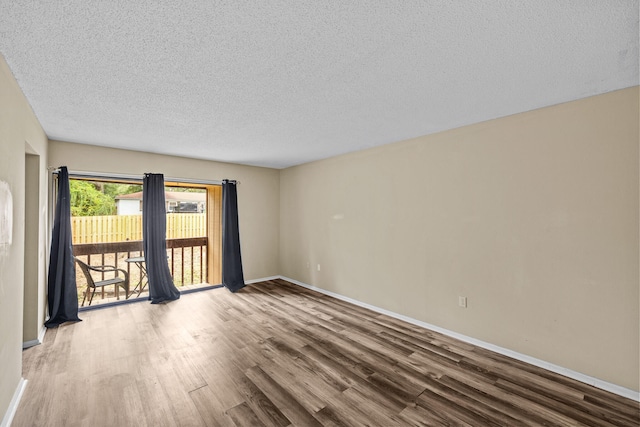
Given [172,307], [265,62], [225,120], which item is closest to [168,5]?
[265,62]

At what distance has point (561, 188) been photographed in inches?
97.1

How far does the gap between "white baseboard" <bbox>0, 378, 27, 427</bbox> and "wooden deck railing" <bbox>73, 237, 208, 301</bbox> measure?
8.66 feet

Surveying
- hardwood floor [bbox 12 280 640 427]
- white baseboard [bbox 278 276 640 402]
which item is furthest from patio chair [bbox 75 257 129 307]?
white baseboard [bbox 278 276 640 402]

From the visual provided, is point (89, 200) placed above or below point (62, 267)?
above

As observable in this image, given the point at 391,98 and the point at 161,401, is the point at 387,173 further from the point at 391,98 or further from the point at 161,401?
the point at 161,401

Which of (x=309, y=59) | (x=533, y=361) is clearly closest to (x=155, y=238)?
(x=309, y=59)

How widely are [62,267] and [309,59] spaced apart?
13.4ft

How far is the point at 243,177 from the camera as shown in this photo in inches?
215

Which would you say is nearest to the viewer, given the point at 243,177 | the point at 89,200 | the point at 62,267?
the point at 62,267

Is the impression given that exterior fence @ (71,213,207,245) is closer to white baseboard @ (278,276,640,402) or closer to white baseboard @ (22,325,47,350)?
white baseboard @ (22,325,47,350)

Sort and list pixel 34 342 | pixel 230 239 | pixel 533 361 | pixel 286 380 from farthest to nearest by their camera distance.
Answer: pixel 230 239 < pixel 34 342 < pixel 533 361 < pixel 286 380

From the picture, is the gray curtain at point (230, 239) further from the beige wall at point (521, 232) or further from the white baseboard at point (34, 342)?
the white baseboard at point (34, 342)

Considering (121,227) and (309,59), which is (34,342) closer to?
(121,227)

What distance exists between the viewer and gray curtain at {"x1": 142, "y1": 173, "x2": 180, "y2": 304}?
436 centimetres
